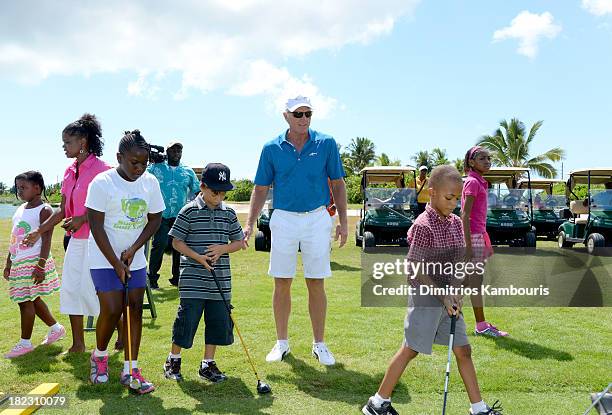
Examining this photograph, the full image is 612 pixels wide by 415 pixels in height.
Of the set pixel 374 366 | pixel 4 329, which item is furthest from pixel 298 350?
pixel 4 329

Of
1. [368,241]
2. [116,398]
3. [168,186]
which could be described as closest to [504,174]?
[368,241]

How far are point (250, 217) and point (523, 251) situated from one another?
11.0 meters

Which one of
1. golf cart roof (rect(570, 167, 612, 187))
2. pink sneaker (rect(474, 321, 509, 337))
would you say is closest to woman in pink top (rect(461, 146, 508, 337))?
pink sneaker (rect(474, 321, 509, 337))

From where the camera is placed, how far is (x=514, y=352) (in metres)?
4.98

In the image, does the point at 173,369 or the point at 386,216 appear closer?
the point at 173,369

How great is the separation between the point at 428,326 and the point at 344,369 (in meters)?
1.23

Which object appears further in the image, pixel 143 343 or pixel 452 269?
pixel 143 343

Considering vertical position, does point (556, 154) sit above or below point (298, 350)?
above

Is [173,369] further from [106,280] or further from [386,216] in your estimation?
[386,216]

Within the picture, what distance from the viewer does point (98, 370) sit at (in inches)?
165

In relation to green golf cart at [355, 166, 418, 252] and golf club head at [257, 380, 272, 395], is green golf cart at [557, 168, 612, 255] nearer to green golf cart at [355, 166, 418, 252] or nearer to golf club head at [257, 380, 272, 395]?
green golf cart at [355, 166, 418, 252]

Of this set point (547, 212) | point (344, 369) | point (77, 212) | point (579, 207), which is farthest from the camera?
point (547, 212)

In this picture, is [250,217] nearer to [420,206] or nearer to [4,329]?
[4,329]

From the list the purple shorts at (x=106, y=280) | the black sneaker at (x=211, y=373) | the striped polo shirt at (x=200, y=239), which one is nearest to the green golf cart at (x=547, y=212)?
the striped polo shirt at (x=200, y=239)
